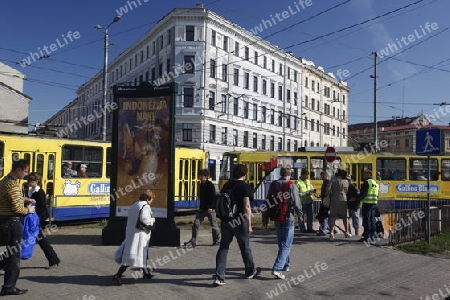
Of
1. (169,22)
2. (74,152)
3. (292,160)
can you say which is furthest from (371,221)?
(169,22)

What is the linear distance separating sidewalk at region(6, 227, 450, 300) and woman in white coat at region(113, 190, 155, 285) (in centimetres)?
36

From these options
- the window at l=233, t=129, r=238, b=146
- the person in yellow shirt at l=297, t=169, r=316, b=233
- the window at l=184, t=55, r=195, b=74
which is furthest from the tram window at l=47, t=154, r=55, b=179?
the window at l=233, t=129, r=238, b=146

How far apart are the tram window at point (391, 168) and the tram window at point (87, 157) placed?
45.8 ft

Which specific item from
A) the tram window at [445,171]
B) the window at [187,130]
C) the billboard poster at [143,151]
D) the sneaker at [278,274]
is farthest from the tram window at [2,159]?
the window at [187,130]

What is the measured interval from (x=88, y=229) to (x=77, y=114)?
75277mm

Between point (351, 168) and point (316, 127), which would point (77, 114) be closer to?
point (316, 127)

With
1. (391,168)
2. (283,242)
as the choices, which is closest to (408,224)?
(283,242)

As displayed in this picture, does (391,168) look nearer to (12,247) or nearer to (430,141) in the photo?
(430,141)

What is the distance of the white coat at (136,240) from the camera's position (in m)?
7.04

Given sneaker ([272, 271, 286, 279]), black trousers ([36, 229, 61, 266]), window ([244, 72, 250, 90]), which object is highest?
window ([244, 72, 250, 90])

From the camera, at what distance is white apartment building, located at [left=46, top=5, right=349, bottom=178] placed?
1839 inches

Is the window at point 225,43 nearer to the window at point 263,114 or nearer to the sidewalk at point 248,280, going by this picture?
the window at point 263,114

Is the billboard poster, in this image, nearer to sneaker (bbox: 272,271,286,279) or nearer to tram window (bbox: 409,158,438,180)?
sneaker (bbox: 272,271,286,279)

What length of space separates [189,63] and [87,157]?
3297 cm
